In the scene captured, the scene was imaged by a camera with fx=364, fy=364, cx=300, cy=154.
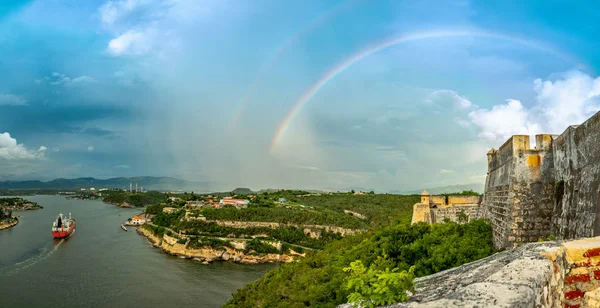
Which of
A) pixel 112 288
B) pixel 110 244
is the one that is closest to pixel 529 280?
pixel 112 288

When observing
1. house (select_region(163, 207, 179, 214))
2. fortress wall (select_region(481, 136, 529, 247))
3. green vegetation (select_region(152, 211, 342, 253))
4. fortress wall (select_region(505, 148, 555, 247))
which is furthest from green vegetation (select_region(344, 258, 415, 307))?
house (select_region(163, 207, 179, 214))

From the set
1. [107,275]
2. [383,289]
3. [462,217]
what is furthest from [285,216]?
[383,289]

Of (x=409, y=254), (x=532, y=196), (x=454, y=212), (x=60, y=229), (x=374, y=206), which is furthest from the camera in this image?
(x=374, y=206)

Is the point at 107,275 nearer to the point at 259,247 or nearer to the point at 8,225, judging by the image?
the point at 259,247

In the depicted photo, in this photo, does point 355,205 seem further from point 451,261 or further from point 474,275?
point 474,275

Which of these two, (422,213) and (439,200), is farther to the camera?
(439,200)

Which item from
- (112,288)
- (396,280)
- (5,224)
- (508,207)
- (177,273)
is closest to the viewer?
(396,280)

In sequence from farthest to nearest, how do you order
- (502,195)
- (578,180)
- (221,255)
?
(221,255) → (502,195) → (578,180)
